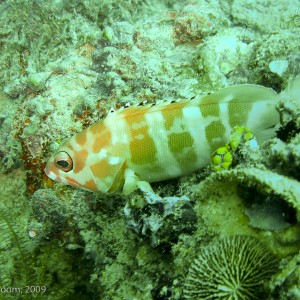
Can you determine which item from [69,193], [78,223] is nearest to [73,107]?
[69,193]

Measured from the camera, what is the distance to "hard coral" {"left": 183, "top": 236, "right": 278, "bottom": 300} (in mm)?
1781

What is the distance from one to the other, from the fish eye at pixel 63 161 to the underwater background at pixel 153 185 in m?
0.53

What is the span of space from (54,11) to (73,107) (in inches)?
89.2

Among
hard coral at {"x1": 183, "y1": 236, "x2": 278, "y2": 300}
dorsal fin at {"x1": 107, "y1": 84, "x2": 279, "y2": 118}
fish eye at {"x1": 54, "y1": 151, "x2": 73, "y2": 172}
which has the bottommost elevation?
fish eye at {"x1": 54, "y1": 151, "x2": 73, "y2": 172}

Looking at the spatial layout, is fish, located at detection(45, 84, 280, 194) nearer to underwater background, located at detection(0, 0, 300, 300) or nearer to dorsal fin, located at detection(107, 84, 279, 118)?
dorsal fin, located at detection(107, 84, 279, 118)

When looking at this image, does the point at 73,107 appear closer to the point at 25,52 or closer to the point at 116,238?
the point at 116,238

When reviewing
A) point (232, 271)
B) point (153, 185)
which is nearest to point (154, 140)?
point (153, 185)

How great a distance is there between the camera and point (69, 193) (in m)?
3.70

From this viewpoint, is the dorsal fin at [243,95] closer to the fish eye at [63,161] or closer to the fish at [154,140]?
the fish at [154,140]

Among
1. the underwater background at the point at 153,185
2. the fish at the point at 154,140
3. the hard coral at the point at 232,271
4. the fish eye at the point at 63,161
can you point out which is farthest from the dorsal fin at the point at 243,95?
the hard coral at the point at 232,271

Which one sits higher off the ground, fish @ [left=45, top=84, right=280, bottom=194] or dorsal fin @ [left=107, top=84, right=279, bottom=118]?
dorsal fin @ [left=107, top=84, right=279, bottom=118]

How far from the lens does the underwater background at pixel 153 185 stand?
1.89 metres

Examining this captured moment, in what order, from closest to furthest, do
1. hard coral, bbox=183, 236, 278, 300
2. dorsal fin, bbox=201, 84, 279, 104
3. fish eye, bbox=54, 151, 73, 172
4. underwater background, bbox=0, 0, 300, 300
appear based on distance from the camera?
hard coral, bbox=183, 236, 278, 300 < underwater background, bbox=0, 0, 300, 300 < dorsal fin, bbox=201, 84, 279, 104 < fish eye, bbox=54, 151, 73, 172

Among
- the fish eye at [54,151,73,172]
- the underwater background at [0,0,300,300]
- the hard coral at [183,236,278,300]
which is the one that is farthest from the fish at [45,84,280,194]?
the hard coral at [183,236,278,300]
